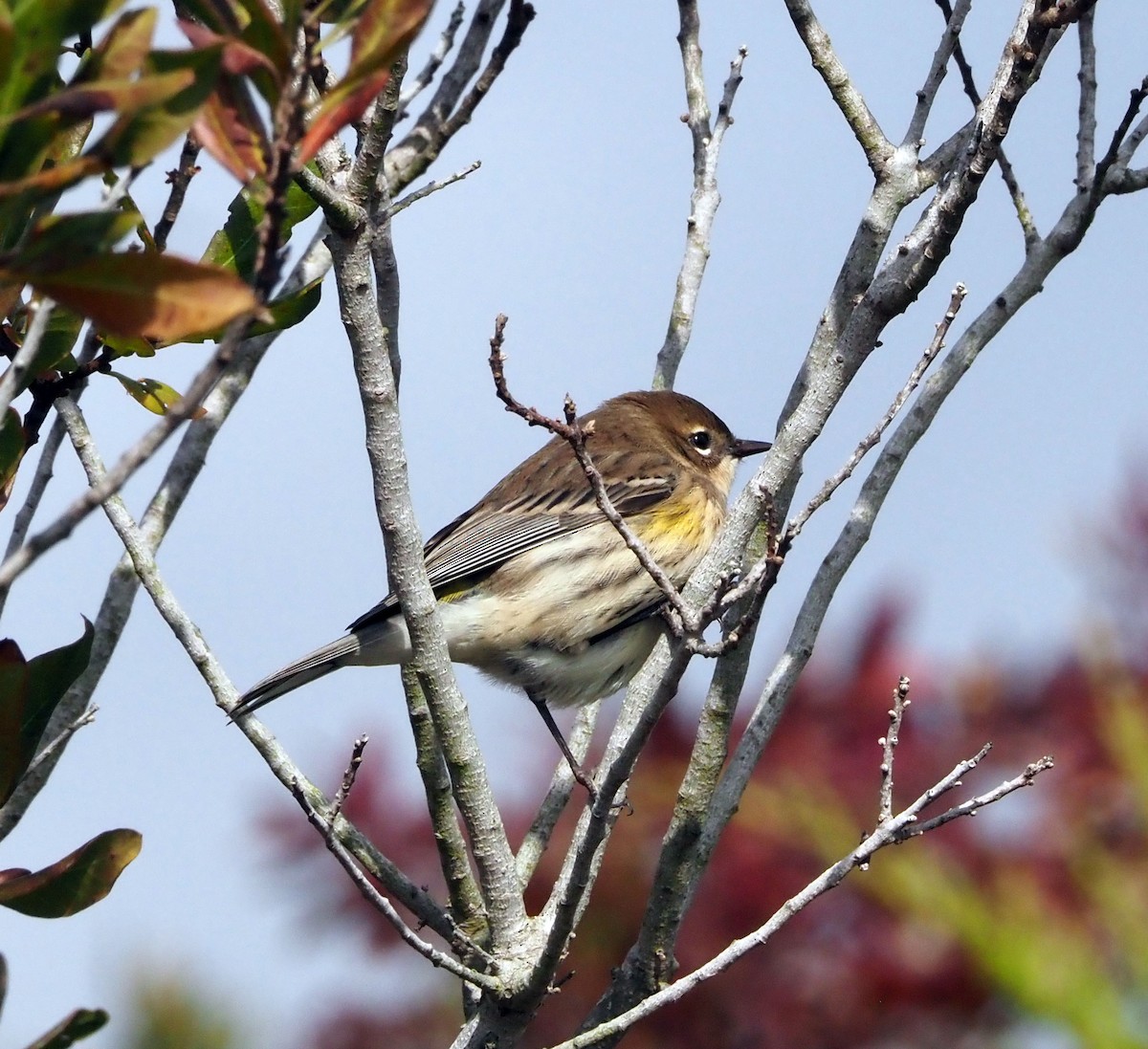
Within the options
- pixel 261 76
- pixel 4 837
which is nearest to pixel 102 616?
pixel 4 837

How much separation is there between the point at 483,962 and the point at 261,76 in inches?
106

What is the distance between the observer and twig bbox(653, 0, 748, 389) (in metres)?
5.40

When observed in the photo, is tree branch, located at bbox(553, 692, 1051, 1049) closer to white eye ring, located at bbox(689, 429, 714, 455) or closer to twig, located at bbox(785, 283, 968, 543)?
twig, located at bbox(785, 283, 968, 543)

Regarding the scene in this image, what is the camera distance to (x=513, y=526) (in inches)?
273

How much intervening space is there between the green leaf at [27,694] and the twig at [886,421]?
1533 mm

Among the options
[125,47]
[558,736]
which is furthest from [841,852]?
[125,47]

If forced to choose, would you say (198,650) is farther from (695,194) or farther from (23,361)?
(695,194)

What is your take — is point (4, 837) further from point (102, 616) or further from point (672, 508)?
point (672, 508)

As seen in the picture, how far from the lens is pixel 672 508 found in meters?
7.09

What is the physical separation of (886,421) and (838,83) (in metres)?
1.48

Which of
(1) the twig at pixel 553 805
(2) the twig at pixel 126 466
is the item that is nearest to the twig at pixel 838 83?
(1) the twig at pixel 553 805

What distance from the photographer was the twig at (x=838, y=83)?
4.56m

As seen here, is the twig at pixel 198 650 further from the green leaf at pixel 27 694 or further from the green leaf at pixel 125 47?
the green leaf at pixel 125 47

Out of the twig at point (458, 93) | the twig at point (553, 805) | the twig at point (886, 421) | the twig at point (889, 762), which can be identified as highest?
the twig at point (458, 93)
